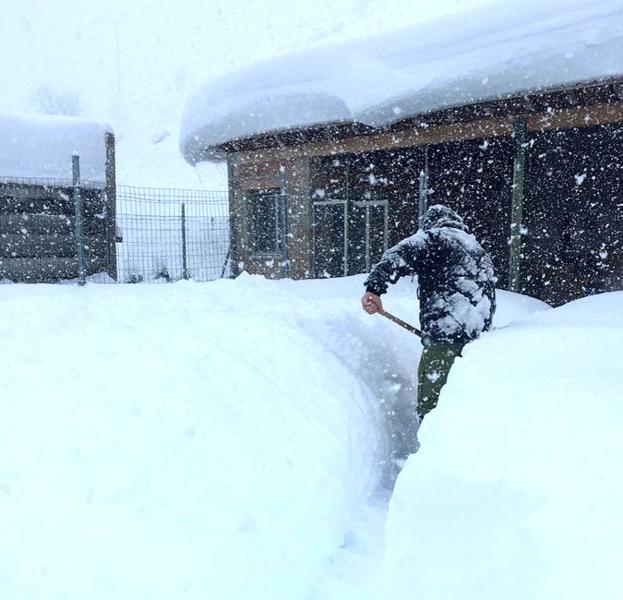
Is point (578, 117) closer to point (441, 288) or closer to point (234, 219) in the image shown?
point (441, 288)

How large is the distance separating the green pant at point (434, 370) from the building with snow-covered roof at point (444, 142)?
13.5 feet

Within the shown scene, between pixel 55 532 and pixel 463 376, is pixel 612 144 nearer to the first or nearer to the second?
pixel 463 376

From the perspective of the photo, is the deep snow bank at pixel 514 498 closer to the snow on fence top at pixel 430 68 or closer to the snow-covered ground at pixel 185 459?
the snow-covered ground at pixel 185 459

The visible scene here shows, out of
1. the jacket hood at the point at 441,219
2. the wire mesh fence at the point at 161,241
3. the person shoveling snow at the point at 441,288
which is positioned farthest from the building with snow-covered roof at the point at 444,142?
the person shoveling snow at the point at 441,288

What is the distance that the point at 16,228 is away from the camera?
8469 millimetres

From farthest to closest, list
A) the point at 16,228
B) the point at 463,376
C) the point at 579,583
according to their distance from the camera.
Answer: the point at 16,228
the point at 463,376
the point at 579,583

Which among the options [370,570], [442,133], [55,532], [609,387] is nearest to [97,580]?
[55,532]

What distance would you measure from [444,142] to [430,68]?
1403mm

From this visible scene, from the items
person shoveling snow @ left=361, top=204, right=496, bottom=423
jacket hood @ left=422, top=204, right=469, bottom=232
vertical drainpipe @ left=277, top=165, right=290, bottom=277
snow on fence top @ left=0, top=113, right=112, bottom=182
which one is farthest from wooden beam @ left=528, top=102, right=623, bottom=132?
snow on fence top @ left=0, top=113, right=112, bottom=182

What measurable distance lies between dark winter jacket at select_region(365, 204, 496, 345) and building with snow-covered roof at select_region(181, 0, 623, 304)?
372 cm

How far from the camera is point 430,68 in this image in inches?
283

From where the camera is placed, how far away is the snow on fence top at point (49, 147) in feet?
28.1

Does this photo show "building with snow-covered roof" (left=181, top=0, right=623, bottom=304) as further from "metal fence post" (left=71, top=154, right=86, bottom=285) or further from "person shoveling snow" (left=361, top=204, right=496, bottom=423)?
"person shoveling snow" (left=361, top=204, right=496, bottom=423)

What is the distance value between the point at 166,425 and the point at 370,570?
3.83ft
